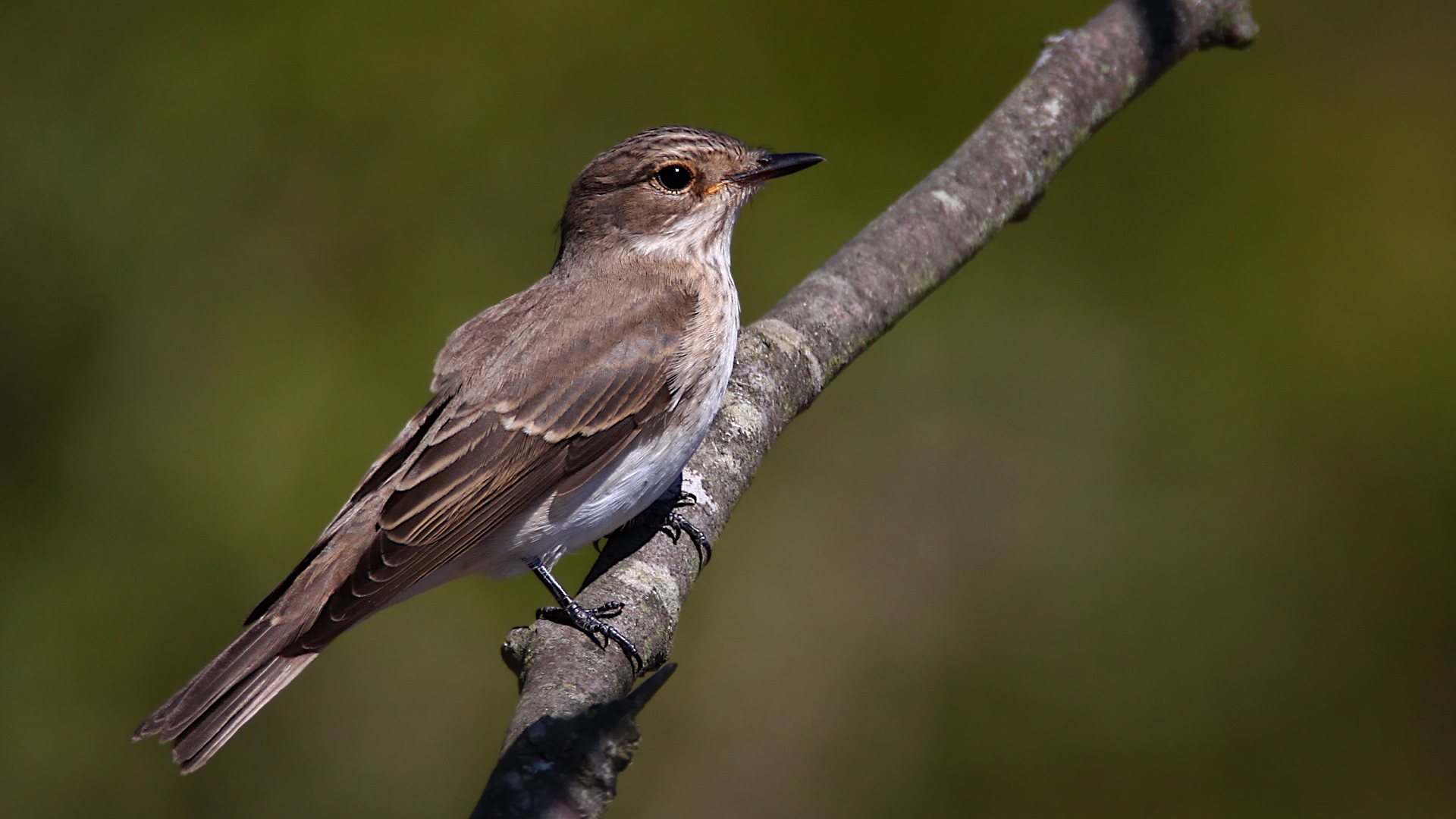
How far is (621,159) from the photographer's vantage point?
4270 millimetres

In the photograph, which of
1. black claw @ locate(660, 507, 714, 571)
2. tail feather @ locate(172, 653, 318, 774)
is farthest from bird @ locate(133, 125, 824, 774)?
black claw @ locate(660, 507, 714, 571)

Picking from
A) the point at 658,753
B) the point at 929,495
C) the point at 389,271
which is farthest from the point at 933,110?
the point at 658,753

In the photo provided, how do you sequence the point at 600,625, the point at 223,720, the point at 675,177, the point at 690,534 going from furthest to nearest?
the point at 675,177 → the point at 690,534 → the point at 223,720 → the point at 600,625

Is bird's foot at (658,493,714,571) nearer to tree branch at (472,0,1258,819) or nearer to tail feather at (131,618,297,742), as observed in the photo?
tree branch at (472,0,1258,819)

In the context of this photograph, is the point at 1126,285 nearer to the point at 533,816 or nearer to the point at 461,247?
the point at 461,247

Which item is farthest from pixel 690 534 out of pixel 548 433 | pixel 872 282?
pixel 872 282

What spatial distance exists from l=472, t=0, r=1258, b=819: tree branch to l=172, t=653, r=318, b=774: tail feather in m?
0.85

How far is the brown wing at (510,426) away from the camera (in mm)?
3514

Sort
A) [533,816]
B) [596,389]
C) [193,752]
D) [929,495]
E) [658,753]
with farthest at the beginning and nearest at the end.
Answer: [929,495] → [658,753] → [596,389] → [193,752] → [533,816]

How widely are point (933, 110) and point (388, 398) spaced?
297 centimetres

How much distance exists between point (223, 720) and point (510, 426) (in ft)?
3.97

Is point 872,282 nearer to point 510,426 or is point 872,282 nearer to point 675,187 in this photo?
point 675,187

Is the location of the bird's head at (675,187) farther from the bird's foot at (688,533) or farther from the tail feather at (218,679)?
the tail feather at (218,679)

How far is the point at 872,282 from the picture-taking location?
4.32 meters
